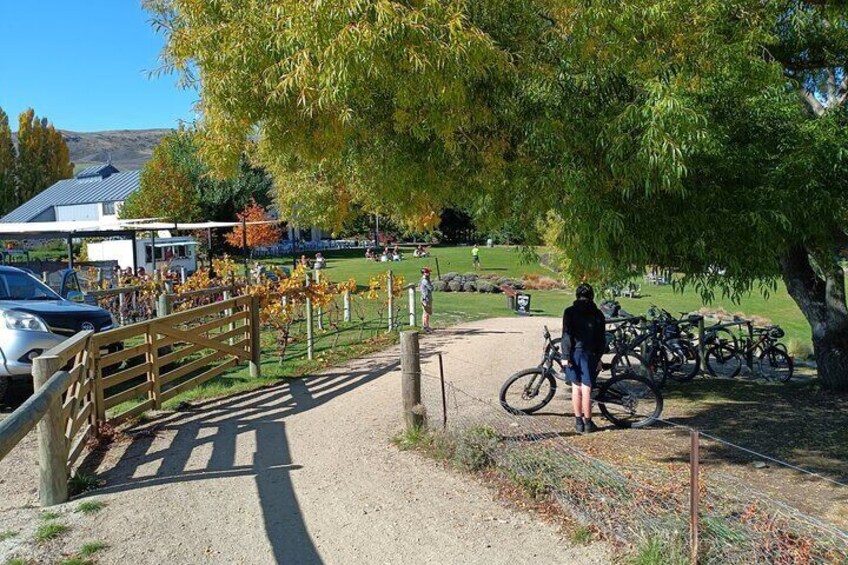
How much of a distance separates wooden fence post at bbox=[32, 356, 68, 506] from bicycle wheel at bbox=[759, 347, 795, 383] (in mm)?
11240

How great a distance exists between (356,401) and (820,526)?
248 inches

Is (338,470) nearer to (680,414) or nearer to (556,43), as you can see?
(556,43)

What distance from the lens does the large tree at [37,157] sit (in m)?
84.8

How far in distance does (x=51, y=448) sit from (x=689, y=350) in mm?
9833

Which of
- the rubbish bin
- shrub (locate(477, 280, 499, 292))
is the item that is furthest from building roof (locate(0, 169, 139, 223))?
the rubbish bin

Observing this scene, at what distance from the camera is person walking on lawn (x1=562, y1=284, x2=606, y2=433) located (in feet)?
26.3

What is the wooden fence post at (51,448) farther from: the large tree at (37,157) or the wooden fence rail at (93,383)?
the large tree at (37,157)

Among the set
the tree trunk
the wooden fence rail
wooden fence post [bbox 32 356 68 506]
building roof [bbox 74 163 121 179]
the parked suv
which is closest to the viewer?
the wooden fence rail

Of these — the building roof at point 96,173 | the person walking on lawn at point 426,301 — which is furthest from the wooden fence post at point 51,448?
the building roof at point 96,173

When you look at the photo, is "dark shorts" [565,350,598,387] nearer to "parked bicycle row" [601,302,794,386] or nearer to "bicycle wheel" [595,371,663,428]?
"bicycle wheel" [595,371,663,428]

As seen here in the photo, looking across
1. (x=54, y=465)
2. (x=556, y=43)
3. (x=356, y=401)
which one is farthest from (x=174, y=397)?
(x=556, y=43)

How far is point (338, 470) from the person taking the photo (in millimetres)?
6582

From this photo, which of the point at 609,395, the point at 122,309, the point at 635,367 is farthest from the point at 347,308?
the point at 609,395

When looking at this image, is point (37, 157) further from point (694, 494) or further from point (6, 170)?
point (694, 494)
